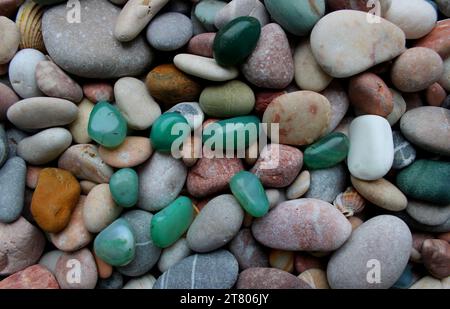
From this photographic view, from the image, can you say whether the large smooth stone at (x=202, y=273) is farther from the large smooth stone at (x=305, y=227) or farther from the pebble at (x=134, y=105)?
the pebble at (x=134, y=105)

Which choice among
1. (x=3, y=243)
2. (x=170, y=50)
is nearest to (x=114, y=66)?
(x=170, y=50)

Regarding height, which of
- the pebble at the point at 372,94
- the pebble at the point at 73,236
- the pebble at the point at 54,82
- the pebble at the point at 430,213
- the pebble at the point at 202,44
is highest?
the pebble at the point at 202,44

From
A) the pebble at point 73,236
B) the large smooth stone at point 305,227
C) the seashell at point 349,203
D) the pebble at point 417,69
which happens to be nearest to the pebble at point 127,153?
the pebble at point 73,236

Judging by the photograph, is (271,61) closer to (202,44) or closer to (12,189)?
(202,44)

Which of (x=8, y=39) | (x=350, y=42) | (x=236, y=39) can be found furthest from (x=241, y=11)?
(x=8, y=39)

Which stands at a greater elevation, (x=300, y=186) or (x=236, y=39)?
(x=236, y=39)

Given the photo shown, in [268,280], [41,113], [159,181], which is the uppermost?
[41,113]
